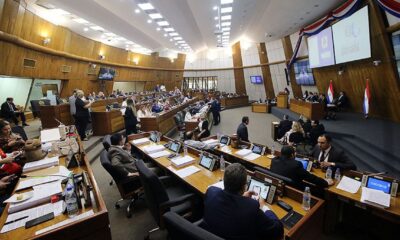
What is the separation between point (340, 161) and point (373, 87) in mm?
6040


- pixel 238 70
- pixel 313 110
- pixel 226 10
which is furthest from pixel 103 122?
pixel 238 70

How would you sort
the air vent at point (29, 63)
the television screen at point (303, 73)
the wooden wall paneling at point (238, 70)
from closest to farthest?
the air vent at point (29, 63), the television screen at point (303, 73), the wooden wall paneling at point (238, 70)

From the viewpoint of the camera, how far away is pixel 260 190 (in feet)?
7.24

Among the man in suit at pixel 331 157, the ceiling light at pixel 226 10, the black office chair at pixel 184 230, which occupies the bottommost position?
the black office chair at pixel 184 230

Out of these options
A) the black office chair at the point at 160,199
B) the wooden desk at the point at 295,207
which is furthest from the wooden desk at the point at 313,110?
the black office chair at the point at 160,199

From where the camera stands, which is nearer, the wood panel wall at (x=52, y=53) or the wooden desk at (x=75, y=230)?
the wooden desk at (x=75, y=230)

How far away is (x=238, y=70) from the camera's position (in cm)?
1975

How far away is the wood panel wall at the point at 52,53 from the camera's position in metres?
6.20

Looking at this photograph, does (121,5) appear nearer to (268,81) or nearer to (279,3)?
(279,3)

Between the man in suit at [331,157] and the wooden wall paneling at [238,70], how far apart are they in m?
16.7

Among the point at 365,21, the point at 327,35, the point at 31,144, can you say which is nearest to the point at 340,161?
the point at 31,144

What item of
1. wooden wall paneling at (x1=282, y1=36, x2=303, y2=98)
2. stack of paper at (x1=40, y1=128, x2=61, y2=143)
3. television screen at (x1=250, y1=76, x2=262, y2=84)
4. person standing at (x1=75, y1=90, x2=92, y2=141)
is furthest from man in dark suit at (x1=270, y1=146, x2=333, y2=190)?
television screen at (x1=250, y1=76, x2=262, y2=84)

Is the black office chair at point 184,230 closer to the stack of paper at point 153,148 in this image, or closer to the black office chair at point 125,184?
the black office chair at point 125,184

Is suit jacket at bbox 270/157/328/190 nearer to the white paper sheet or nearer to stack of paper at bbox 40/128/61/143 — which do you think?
the white paper sheet
